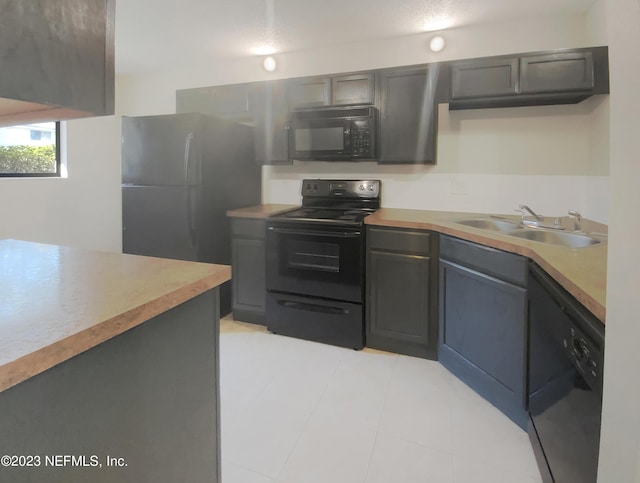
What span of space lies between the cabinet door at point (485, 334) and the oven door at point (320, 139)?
4.00ft

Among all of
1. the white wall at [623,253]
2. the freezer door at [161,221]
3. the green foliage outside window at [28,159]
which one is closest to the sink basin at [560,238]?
the white wall at [623,253]

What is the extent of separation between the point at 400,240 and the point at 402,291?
35cm

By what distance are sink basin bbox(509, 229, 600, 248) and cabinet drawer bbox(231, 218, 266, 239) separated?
1.81 meters

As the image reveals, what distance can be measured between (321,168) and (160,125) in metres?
1.39

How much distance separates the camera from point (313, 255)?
2.65m

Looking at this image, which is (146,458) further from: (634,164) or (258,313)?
(258,313)

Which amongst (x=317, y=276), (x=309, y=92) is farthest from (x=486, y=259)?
(x=309, y=92)

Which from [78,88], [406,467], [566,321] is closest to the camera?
[78,88]

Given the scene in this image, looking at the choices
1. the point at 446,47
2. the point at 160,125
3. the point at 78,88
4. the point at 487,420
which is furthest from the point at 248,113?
the point at 487,420

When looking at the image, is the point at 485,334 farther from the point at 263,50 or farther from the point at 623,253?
the point at 263,50

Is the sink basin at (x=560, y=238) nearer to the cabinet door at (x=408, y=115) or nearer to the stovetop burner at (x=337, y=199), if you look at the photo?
the cabinet door at (x=408, y=115)

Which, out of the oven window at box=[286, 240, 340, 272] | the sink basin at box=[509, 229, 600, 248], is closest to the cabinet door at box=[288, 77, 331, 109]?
the oven window at box=[286, 240, 340, 272]

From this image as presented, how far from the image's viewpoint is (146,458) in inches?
31.4

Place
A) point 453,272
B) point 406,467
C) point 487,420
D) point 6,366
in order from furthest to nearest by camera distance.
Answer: point 453,272, point 487,420, point 406,467, point 6,366
